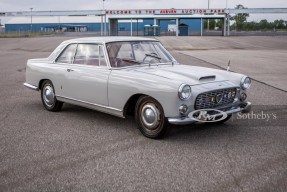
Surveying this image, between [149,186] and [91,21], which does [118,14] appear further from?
[149,186]

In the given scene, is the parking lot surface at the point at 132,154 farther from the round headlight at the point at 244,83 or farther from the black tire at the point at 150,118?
the round headlight at the point at 244,83

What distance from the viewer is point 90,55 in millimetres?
6125

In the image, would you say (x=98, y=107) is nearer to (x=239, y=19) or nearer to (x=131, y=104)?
(x=131, y=104)

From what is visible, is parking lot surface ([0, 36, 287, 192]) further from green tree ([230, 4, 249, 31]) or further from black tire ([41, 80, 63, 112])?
green tree ([230, 4, 249, 31])

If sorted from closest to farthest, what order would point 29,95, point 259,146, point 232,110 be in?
point 259,146, point 232,110, point 29,95

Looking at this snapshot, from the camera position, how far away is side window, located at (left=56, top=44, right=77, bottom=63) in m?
6.54

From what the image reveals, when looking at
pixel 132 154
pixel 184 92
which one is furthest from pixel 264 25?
pixel 132 154

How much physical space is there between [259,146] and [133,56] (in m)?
2.45

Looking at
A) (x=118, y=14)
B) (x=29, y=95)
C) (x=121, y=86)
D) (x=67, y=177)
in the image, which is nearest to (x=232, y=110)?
(x=121, y=86)

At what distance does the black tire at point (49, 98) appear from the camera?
678 cm

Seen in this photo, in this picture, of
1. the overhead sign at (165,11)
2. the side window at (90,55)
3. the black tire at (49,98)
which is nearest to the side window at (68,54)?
the side window at (90,55)

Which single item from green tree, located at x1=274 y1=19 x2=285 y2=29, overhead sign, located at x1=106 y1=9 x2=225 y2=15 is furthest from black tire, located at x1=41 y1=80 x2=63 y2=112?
green tree, located at x1=274 y1=19 x2=285 y2=29

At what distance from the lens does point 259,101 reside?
7781mm

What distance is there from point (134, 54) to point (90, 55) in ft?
2.48
